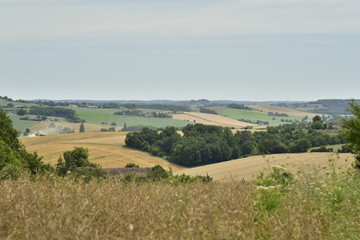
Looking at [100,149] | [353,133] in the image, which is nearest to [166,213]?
[353,133]

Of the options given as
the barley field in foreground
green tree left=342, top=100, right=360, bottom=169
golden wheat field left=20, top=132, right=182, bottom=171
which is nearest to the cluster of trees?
golden wheat field left=20, top=132, right=182, bottom=171

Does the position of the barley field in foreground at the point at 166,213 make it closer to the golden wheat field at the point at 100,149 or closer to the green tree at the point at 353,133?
the green tree at the point at 353,133

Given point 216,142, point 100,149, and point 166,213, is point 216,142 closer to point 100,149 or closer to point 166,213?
point 100,149

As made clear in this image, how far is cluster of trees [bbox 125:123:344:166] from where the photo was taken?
468 feet

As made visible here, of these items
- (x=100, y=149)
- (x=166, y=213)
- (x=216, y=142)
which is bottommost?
(x=100, y=149)

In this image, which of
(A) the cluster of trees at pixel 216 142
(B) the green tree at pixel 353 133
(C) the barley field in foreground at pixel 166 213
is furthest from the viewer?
(A) the cluster of trees at pixel 216 142

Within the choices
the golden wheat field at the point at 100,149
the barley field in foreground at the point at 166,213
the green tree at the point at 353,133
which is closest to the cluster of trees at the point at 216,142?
the golden wheat field at the point at 100,149

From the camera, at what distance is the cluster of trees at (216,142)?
142 m

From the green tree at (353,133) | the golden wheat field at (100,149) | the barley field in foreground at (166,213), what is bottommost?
the golden wheat field at (100,149)

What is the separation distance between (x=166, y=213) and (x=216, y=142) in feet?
517

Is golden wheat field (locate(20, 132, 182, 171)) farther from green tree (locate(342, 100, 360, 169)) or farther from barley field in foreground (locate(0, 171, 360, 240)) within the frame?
barley field in foreground (locate(0, 171, 360, 240))

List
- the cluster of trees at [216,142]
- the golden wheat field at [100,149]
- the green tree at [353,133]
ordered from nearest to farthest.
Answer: the green tree at [353,133], the golden wheat field at [100,149], the cluster of trees at [216,142]

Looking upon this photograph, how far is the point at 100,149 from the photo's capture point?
148750 millimetres

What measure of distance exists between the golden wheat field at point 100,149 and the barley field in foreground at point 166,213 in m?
116
